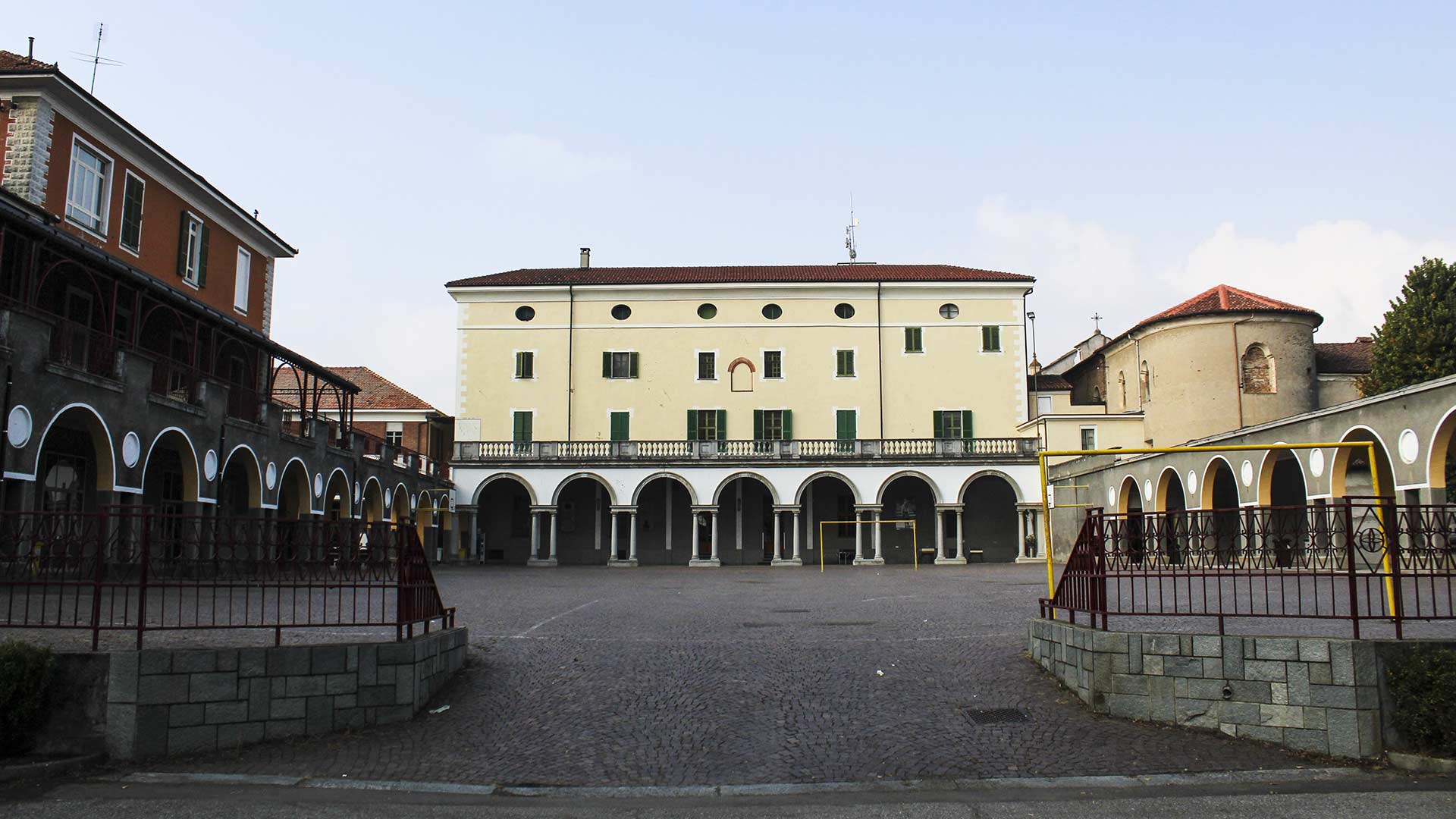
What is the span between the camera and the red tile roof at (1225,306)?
130 ft

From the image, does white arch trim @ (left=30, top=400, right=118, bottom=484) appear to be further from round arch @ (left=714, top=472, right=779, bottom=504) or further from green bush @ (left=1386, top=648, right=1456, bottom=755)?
round arch @ (left=714, top=472, right=779, bottom=504)

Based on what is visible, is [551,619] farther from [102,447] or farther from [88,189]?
[88,189]

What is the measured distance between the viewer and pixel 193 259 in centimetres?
2602

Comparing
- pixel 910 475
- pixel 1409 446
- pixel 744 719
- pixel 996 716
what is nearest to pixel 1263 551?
pixel 996 716

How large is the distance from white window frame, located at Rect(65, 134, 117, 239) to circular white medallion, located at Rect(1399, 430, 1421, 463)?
1067 inches

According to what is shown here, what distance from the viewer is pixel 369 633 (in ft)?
36.3

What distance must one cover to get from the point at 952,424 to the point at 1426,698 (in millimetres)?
37074

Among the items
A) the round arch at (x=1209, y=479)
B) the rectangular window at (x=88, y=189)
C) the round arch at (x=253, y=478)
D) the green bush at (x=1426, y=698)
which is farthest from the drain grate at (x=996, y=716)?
the round arch at (x=1209, y=479)

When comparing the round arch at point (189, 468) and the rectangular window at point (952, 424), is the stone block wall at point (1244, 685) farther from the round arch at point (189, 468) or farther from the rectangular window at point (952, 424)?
the rectangular window at point (952, 424)

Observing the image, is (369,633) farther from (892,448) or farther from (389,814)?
(892,448)

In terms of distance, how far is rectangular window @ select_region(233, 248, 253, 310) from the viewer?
28188mm

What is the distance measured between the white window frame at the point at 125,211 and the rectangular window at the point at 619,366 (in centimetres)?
2295

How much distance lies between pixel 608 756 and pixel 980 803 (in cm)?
278

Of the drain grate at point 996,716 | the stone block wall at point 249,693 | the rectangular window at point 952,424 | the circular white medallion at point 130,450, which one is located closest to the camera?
the stone block wall at point 249,693
